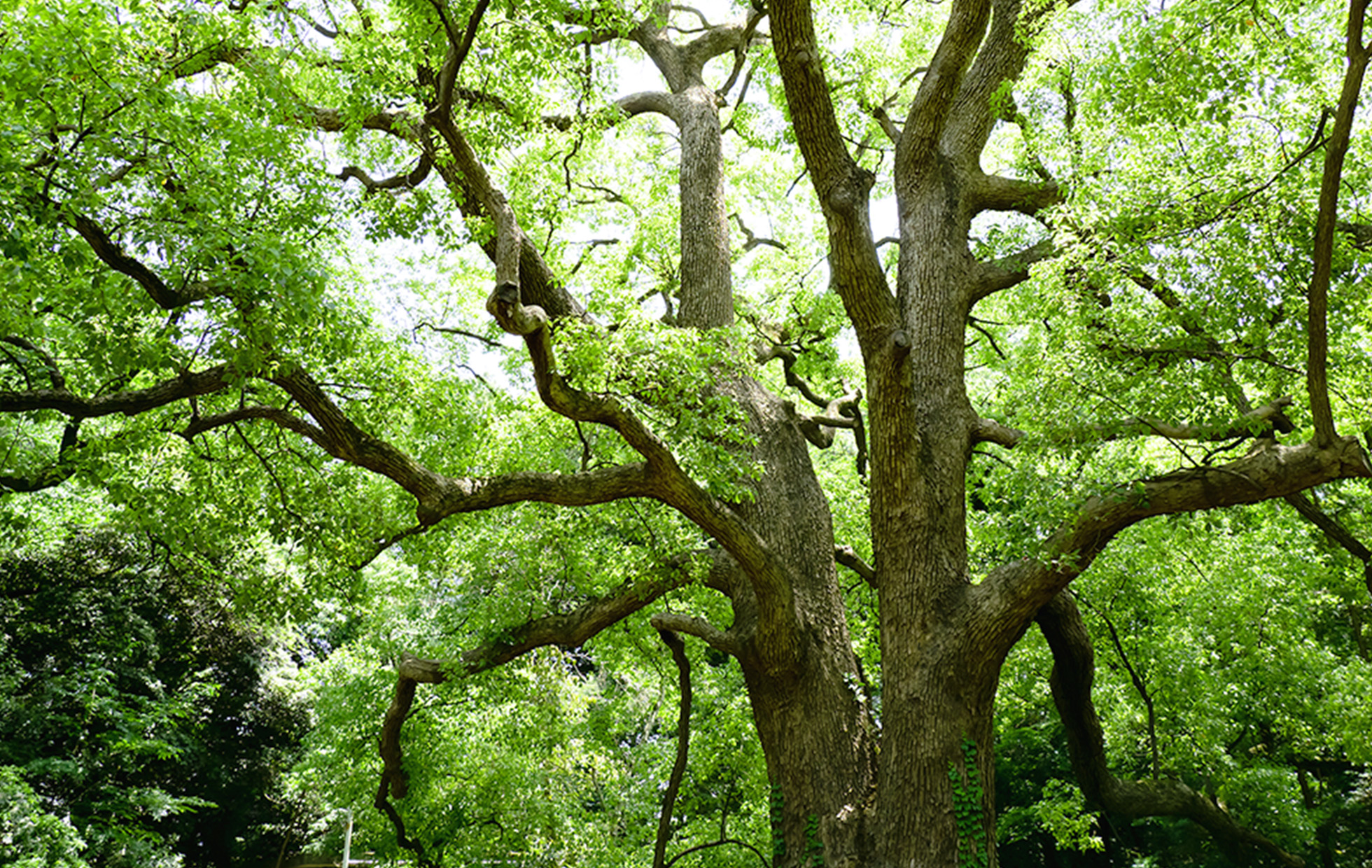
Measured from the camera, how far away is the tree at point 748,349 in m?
4.65

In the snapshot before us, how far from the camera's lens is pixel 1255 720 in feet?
36.0

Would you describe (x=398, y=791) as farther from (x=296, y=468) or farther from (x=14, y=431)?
(x=14, y=431)

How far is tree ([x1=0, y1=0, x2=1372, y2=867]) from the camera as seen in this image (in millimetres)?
4648

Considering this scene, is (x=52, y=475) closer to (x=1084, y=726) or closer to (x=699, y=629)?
(x=699, y=629)

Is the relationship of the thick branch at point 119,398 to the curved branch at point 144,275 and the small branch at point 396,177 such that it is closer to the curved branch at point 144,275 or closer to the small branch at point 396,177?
the curved branch at point 144,275

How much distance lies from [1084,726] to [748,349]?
402 cm

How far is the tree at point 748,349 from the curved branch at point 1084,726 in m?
0.03

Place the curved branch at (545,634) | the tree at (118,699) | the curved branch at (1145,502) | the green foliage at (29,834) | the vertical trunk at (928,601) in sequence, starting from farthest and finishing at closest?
the tree at (118,699) → the green foliage at (29,834) → the curved branch at (545,634) → the vertical trunk at (928,601) → the curved branch at (1145,502)

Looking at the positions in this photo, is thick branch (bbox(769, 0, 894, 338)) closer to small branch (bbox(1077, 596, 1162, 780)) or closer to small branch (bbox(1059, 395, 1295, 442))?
small branch (bbox(1059, 395, 1295, 442))

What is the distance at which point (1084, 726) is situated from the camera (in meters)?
6.83

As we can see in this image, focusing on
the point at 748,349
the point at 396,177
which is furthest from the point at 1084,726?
the point at 396,177

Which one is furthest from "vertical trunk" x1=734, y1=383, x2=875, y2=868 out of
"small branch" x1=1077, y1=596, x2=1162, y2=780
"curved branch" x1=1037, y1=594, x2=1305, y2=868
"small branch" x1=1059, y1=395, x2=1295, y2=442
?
"small branch" x1=1077, y1=596, x2=1162, y2=780

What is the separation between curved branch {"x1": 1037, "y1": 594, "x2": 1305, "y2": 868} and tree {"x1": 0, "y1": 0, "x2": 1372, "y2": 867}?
0.03 metres

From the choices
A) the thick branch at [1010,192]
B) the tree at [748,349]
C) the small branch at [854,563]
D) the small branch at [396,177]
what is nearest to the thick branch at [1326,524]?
the tree at [748,349]
